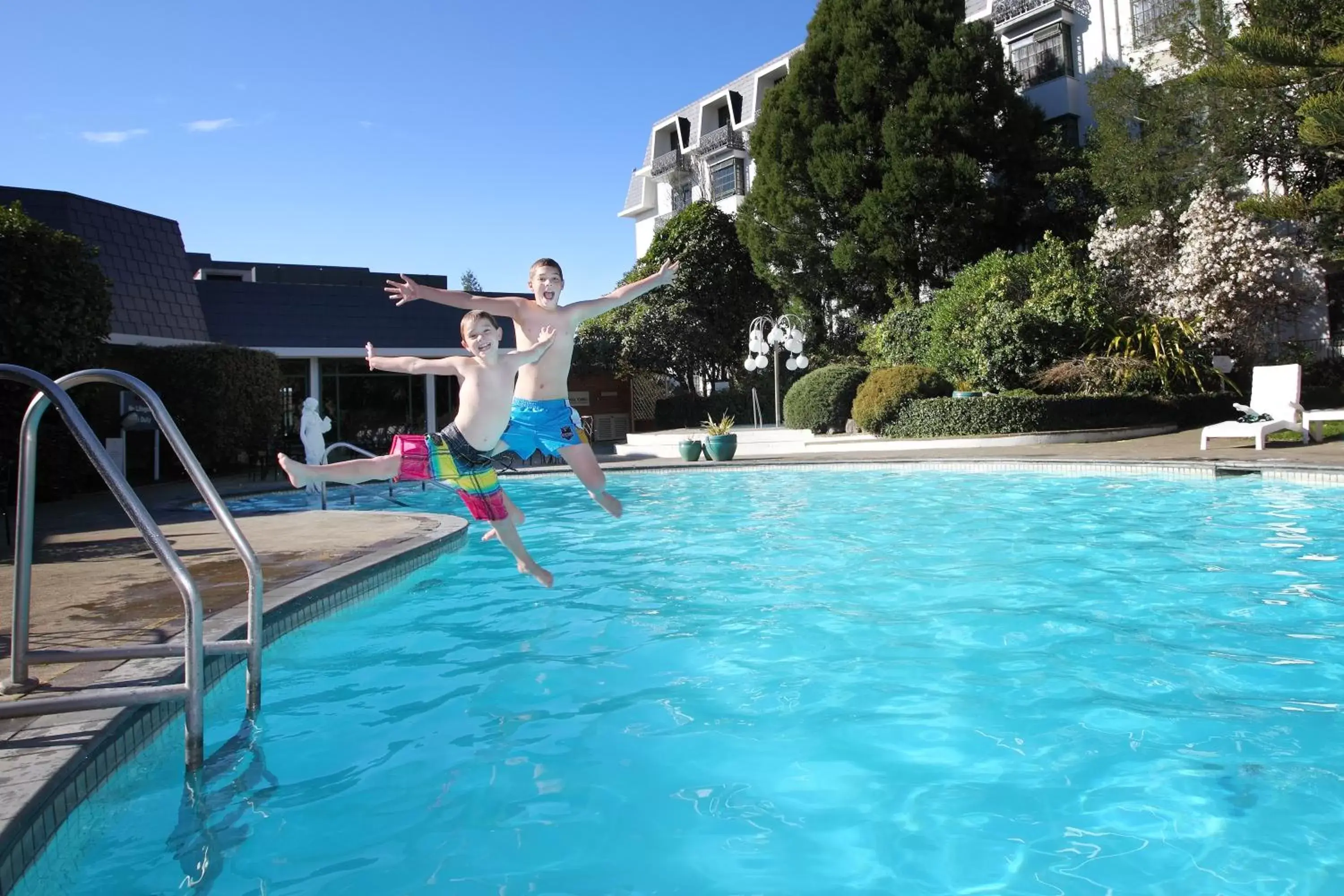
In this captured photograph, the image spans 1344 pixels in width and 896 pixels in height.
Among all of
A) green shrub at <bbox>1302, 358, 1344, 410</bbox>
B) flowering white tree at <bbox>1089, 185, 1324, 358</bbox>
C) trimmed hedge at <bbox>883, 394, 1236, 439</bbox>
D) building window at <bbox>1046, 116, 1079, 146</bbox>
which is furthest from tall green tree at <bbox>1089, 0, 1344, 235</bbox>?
trimmed hedge at <bbox>883, 394, 1236, 439</bbox>

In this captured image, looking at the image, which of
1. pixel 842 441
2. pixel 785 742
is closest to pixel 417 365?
pixel 785 742

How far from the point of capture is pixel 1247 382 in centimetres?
2056

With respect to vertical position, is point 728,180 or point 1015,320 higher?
point 728,180

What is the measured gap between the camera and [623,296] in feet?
16.8

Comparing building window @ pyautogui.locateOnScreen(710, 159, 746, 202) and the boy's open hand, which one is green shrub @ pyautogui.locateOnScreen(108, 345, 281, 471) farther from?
building window @ pyautogui.locateOnScreen(710, 159, 746, 202)

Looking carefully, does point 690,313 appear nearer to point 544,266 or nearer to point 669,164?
point 669,164

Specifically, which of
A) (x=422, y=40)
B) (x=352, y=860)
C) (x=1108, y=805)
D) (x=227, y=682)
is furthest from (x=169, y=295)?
(x=1108, y=805)

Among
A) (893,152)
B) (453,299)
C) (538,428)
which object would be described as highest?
(893,152)

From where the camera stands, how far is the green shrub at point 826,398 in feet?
68.5

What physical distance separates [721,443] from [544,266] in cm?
1251

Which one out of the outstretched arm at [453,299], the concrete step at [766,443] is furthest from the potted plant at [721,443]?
the outstretched arm at [453,299]

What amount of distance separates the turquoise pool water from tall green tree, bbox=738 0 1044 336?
17926mm

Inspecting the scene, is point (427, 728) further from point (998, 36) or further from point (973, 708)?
point (998, 36)

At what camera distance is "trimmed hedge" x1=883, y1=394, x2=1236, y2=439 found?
1758 cm
